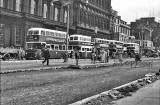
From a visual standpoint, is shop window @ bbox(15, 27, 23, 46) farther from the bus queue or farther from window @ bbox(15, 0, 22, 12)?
the bus queue

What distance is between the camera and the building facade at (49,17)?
178 ft

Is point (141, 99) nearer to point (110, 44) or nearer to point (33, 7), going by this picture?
point (33, 7)

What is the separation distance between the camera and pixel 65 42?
2013 inches

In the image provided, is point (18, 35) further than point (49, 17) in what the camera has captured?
No

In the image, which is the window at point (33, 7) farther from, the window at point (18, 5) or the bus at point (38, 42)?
the bus at point (38, 42)

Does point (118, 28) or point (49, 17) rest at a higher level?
point (118, 28)

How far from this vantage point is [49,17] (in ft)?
230

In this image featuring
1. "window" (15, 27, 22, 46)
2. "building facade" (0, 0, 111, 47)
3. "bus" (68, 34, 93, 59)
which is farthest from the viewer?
"bus" (68, 34, 93, 59)

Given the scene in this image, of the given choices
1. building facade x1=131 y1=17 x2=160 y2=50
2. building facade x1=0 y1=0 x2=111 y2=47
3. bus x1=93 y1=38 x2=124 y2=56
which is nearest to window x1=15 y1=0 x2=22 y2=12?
building facade x1=0 y1=0 x2=111 y2=47

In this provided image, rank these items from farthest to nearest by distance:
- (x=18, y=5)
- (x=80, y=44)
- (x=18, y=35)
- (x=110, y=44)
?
(x=110, y=44)
(x=18, y=5)
(x=80, y=44)
(x=18, y=35)

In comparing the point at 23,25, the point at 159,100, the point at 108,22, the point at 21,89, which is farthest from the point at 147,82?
the point at 108,22

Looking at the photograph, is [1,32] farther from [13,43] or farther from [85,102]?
[85,102]

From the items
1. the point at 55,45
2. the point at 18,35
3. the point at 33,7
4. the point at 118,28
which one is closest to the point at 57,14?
the point at 33,7

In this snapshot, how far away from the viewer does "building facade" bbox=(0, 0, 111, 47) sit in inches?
2133
